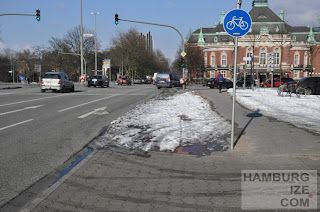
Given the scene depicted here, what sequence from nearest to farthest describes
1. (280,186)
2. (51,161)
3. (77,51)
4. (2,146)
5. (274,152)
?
1. (280,186)
2. (51,161)
3. (274,152)
4. (2,146)
5. (77,51)

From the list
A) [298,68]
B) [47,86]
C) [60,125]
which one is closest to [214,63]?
[298,68]

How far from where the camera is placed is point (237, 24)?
6.55 metres

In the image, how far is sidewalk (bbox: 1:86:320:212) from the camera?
3982 millimetres

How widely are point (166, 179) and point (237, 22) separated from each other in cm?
362

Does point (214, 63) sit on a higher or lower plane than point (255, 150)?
higher

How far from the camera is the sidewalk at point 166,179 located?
157 inches

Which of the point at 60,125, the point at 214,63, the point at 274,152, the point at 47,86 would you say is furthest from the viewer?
the point at 214,63

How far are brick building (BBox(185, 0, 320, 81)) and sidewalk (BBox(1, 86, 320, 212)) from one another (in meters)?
71.6

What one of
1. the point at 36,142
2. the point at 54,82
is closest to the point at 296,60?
the point at 54,82

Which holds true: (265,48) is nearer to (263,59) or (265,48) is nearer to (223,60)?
(263,59)

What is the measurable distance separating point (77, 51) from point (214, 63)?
37.0 metres

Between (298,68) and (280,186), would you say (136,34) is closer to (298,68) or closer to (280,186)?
(298,68)

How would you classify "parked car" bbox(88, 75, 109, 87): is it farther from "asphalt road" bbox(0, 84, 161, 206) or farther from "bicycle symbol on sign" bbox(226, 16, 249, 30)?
"bicycle symbol on sign" bbox(226, 16, 249, 30)

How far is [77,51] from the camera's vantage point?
2849 inches
